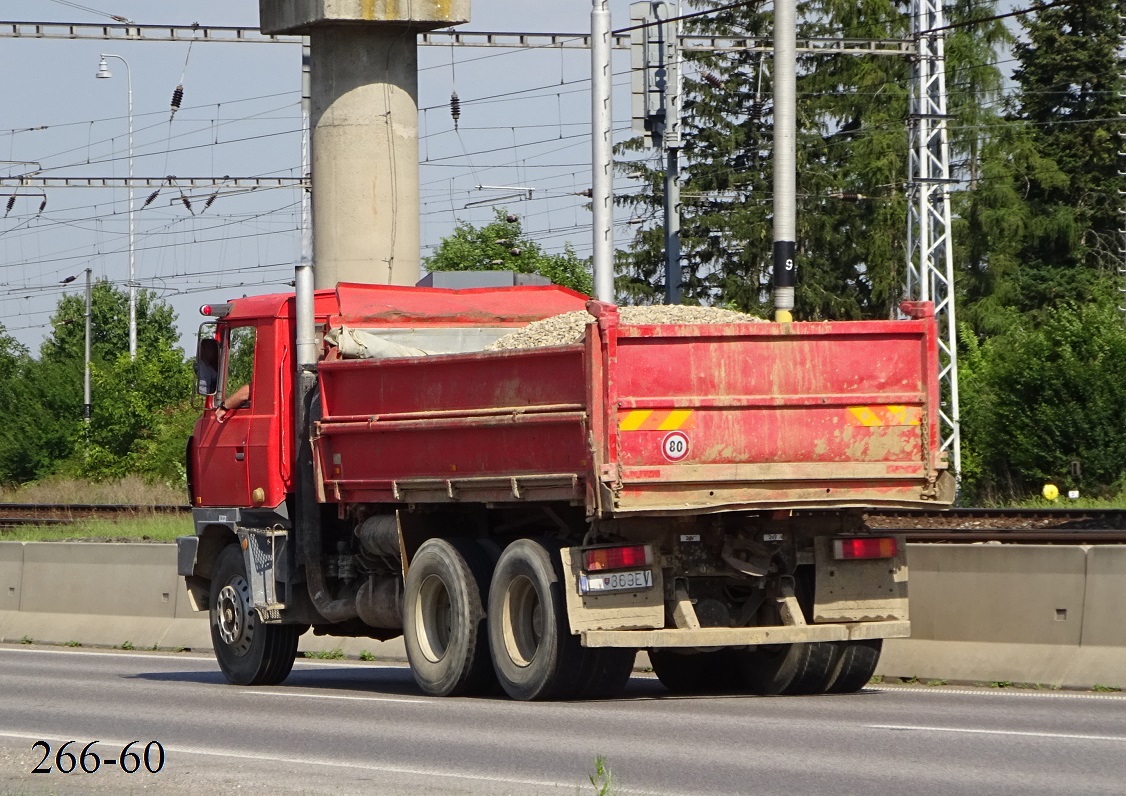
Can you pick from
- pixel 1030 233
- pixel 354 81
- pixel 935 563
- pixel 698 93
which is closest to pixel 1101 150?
pixel 1030 233

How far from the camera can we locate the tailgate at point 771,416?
39.9 ft

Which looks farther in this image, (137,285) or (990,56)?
(137,285)

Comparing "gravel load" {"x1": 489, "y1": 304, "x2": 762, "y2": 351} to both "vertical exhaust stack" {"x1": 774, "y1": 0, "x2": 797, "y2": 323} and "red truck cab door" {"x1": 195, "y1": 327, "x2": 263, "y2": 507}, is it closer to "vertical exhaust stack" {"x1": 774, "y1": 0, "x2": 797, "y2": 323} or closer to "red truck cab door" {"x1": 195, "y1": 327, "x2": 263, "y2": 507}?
"red truck cab door" {"x1": 195, "y1": 327, "x2": 263, "y2": 507}

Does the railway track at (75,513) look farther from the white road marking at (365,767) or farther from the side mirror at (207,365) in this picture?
the white road marking at (365,767)

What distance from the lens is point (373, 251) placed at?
25.4m

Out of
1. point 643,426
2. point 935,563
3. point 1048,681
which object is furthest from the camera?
point 935,563

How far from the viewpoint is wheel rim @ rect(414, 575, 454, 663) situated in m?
13.9

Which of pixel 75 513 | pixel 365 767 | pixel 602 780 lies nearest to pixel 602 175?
pixel 365 767

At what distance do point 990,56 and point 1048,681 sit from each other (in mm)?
53773

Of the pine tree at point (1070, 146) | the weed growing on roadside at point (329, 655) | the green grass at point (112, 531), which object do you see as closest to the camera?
the weed growing on roadside at point (329, 655)

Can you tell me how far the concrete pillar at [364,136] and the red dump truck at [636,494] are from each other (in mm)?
10514

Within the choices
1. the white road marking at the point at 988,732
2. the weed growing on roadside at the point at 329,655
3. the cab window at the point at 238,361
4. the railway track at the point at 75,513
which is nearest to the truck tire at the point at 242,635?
the cab window at the point at 238,361

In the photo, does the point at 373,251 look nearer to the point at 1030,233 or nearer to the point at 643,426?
the point at 643,426

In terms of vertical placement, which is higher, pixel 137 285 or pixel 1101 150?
pixel 1101 150
